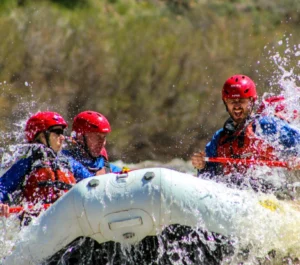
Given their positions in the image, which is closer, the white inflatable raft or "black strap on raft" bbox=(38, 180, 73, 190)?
the white inflatable raft

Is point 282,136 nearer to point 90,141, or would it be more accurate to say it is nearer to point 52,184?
point 90,141

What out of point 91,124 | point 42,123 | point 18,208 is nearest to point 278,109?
point 91,124

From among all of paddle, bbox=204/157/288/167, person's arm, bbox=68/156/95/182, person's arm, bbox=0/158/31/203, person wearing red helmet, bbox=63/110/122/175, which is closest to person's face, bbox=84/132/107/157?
person wearing red helmet, bbox=63/110/122/175

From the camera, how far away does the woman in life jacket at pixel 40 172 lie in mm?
6016

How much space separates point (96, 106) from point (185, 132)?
1.74 m

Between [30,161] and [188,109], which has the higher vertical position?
[30,161]

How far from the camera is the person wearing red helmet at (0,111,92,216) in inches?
237

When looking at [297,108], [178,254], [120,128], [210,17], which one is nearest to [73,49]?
[120,128]

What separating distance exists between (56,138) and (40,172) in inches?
17.4

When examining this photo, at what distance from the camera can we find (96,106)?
46.0 ft

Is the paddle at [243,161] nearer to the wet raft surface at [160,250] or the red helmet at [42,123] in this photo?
the wet raft surface at [160,250]

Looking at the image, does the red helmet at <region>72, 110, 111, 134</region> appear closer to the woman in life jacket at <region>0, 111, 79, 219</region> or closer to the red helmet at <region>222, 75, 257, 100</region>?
the woman in life jacket at <region>0, 111, 79, 219</region>

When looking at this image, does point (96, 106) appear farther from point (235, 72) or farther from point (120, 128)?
point (235, 72)

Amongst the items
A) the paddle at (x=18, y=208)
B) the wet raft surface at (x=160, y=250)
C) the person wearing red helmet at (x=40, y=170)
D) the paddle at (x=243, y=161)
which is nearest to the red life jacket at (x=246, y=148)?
the paddle at (x=243, y=161)
